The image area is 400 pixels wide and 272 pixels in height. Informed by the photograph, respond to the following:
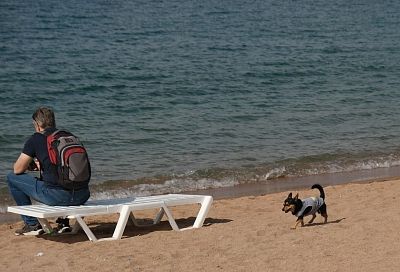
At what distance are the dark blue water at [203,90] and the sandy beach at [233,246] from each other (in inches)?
129

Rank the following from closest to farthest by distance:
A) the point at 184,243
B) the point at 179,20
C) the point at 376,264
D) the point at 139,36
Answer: the point at 376,264 < the point at 184,243 < the point at 139,36 < the point at 179,20

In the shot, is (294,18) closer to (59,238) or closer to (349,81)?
(349,81)

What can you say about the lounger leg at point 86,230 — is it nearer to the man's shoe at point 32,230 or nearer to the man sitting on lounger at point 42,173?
the man sitting on lounger at point 42,173

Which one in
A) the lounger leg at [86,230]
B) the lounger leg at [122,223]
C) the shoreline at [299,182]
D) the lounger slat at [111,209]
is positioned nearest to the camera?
the lounger slat at [111,209]

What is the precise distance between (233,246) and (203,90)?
12673 mm

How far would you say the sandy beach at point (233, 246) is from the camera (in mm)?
7137

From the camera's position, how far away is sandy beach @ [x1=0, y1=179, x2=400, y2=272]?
714cm

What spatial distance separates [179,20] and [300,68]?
11.0 m

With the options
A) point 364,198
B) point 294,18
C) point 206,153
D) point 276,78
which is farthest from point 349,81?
point 294,18

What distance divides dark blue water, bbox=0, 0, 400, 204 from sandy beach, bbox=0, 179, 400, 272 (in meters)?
3.28

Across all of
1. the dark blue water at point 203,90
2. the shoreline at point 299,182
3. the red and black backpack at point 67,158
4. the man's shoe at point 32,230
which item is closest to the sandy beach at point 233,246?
the man's shoe at point 32,230

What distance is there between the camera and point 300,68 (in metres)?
24.1

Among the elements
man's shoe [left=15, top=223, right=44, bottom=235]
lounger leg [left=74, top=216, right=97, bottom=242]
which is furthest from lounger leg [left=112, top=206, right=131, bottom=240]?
man's shoe [left=15, top=223, right=44, bottom=235]

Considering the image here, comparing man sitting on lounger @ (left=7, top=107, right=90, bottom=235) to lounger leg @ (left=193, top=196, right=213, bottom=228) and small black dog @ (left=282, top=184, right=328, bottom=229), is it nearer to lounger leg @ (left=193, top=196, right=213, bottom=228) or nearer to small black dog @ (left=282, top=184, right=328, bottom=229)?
lounger leg @ (left=193, top=196, right=213, bottom=228)
